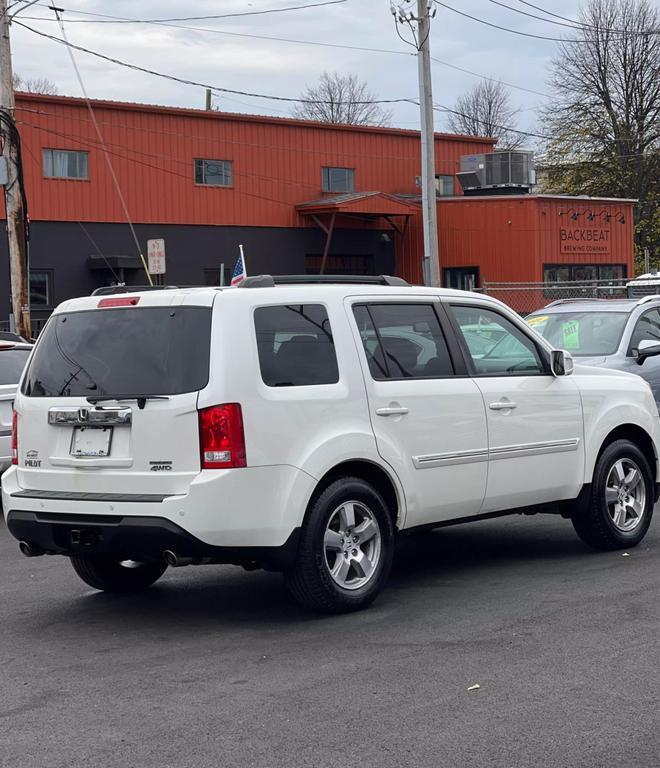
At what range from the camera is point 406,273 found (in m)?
43.9

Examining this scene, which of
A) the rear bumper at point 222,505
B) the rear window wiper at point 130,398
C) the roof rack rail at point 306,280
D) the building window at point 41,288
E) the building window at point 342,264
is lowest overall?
the rear bumper at point 222,505

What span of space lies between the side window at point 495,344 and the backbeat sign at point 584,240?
34192 millimetres

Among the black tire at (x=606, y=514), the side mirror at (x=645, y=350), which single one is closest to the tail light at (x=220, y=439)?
the black tire at (x=606, y=514)

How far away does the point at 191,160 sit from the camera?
127 ft

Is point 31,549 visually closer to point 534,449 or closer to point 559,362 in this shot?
point 534,449

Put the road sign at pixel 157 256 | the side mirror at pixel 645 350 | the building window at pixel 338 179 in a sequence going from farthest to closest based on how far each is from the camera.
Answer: the building window at pixel 338 179 → the road sign at pixel 157 256 → the side mirror at pixel 645 350

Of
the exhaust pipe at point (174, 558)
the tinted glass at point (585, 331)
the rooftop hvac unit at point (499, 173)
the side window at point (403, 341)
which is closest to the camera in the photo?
the exhaust pipe at point (174, 558)

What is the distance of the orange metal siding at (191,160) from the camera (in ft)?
118

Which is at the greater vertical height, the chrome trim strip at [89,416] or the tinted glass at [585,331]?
the tinted glass at [585,331]

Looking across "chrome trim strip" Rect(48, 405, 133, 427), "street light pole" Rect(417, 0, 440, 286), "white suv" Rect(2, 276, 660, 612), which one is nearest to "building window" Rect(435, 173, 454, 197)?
"street light pole" Rect(417, 0, 440, 286)

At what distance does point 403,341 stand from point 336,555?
140 centimetres

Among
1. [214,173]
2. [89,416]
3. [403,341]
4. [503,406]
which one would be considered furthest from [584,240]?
[89,416]

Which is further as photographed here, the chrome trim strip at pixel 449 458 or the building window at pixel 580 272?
the building window at pixel 580 272

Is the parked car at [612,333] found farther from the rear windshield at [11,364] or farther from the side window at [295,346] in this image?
the side window at [295,346]
